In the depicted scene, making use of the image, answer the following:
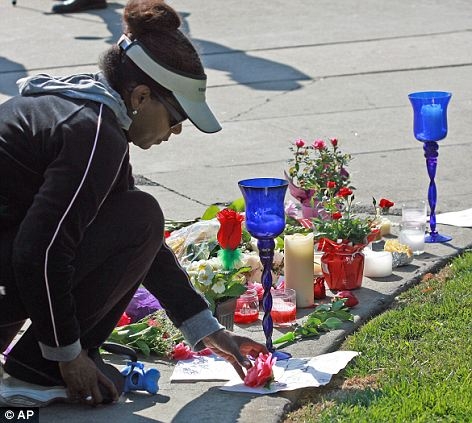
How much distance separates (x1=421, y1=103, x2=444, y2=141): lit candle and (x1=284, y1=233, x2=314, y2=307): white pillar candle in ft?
3.53

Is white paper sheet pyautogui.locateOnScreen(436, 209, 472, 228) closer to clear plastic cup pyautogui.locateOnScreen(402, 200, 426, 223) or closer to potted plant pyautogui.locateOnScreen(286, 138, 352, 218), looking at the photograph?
clear plastic cup pyautogui.locateOnScreen(402, 200, 426, 223)

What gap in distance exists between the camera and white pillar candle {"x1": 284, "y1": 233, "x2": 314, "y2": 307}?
465cm

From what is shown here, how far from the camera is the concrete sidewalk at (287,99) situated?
432cm

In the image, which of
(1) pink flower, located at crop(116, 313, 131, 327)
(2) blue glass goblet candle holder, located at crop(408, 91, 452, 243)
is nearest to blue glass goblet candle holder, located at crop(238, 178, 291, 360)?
(1) pink flower, located at crop(116, 313, 131, 327)

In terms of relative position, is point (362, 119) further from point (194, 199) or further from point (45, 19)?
point (45, 19)

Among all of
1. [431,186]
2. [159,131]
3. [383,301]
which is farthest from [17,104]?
[431,186]

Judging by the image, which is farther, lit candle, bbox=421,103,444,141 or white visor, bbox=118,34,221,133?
lit candle, bbox=421,103,444,141

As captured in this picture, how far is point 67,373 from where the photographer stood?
3486mm

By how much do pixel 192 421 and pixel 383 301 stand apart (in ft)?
4.48

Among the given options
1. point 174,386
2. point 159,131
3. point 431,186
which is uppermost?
point 159,131

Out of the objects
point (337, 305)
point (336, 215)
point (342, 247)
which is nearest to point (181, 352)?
point (337, 305)

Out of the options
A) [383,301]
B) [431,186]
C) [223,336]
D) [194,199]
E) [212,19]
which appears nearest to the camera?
[223,336]

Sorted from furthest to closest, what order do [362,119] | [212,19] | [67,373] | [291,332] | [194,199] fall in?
[212,19] → [362,119] → [194,199] → [291,332] → [67,373]

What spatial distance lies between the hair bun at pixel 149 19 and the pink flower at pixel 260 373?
3.75 ft
